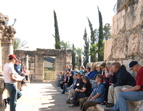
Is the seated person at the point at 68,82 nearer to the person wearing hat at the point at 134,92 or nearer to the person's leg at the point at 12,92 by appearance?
the person's leg at the point at 12,92

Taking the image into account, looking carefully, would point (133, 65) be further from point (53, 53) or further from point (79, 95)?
point (53, 53)

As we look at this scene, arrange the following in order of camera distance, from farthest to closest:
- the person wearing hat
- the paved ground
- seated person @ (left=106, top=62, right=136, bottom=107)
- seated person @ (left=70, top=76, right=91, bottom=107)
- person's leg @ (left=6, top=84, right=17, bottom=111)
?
seated person @ (left=70, top=76, right=91, bottom=107)
the paved ground
person's leg @ (left=6, top=84, right=17, bottom=111)
seated person @ (left=106, top=62, right=136, bottom=107)
the person wearing hat

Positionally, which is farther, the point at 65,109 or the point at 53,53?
the point at 53,53

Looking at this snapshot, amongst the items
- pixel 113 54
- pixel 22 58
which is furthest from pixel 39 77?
pixel 113 54

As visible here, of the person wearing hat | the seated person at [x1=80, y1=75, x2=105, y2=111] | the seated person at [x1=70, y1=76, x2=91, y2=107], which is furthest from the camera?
the seated person at [x1=70, y1=76, x2=91, y2=107]

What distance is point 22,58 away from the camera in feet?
58.8

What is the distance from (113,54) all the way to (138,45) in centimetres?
94

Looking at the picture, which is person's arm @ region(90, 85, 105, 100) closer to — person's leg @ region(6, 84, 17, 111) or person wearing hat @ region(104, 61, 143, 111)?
person wearing hat @ region(104, 61, 143, 111)

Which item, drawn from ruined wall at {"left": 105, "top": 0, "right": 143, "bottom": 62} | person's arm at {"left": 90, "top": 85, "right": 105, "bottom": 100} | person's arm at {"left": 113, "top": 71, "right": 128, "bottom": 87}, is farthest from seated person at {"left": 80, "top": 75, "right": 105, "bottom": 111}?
person's arm at {"left": 113, "top": 71, "right": 128, "bottom": 87}

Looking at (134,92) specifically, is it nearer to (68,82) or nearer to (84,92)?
(84,92)

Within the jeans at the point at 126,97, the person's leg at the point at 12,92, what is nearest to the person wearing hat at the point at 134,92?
the jeans at the point at 126,97

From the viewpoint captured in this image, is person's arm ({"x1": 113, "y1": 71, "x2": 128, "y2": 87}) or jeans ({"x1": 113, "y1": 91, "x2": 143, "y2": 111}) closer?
jeans ({"x1": 113, "y1": 91, "x2": 143, "y2": 111})

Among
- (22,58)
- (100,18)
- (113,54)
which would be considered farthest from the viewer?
(100,18)

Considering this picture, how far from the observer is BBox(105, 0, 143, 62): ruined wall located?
11.7ft
